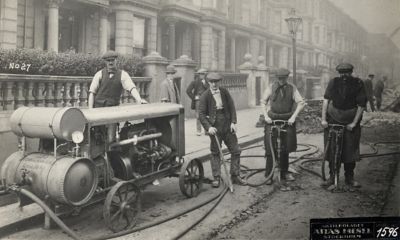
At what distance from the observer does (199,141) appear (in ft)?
32.4

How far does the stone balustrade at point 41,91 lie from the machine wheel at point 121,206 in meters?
3.35

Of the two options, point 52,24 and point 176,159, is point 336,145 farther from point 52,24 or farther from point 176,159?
point 52,24

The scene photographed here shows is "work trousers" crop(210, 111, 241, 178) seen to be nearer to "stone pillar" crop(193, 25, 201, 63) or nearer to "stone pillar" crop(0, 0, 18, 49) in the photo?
"stone pillar" crop(0, 0, 18, 49)

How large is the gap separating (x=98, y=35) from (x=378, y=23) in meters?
13.0

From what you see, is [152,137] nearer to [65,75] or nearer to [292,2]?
[65,75]

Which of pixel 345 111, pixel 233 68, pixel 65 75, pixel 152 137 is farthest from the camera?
pixel 233 68

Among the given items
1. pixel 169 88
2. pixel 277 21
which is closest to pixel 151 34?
pixel 169 88

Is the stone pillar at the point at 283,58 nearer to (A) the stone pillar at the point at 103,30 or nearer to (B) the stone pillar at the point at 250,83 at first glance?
(B) the stone pillar at the point at 250,83

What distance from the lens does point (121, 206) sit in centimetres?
446

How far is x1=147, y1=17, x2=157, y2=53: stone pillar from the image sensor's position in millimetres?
19062

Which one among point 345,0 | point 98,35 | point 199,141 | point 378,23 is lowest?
point 199,141

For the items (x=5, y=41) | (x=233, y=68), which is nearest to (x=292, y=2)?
(x=233, y=68)

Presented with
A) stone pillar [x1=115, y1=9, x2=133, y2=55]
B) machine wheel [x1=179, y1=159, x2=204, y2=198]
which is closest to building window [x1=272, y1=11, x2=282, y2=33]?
stone pillar [x1=115, y1=9, x2=133, y2=55]

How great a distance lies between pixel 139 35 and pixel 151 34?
26.8 inches
